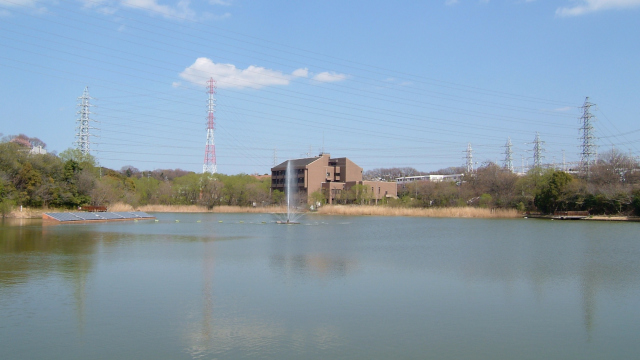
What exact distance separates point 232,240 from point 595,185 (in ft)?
142

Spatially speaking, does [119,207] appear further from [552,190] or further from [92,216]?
[552,190]

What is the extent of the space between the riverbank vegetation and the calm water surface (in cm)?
2751

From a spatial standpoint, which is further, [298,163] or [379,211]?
[298,163]

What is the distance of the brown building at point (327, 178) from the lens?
3516 inches

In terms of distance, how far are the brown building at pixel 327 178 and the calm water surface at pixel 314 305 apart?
218ft

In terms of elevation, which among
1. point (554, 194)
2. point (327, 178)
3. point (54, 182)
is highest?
point (327, 178)

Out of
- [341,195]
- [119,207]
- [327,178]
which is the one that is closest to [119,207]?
[119,207]

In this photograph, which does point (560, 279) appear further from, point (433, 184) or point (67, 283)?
point (433, 184)

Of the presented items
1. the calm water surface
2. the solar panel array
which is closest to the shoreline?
the solar panel array

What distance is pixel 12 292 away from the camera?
488 inches

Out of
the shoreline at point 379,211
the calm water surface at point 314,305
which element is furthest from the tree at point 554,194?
the calm water surface at point 314,305

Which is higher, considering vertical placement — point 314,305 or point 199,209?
point 199,209

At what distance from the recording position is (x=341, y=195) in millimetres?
86688

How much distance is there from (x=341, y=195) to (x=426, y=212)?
2718 centimetres
